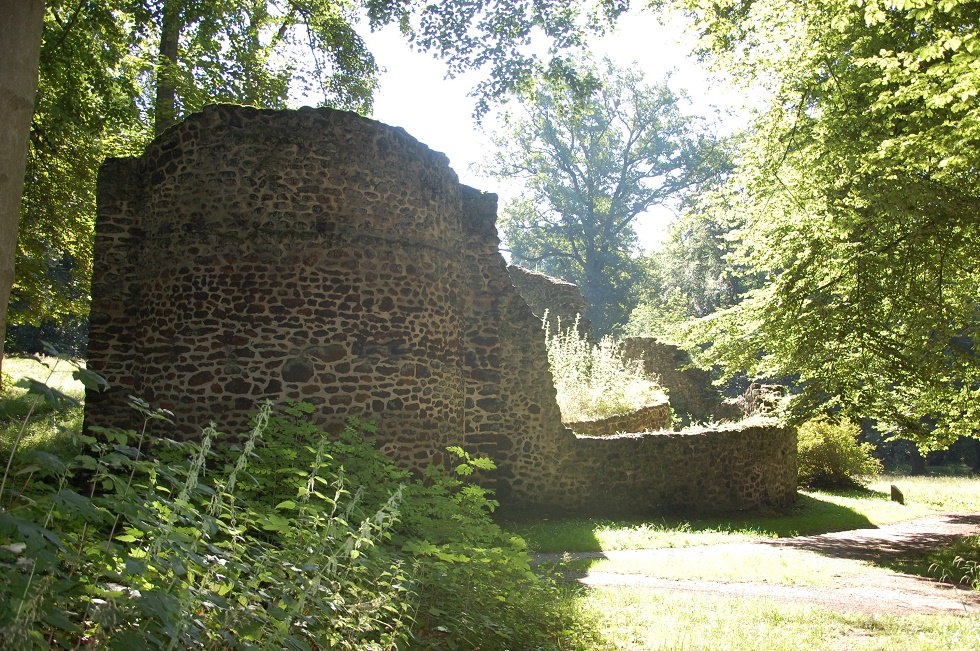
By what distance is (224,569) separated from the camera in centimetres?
337

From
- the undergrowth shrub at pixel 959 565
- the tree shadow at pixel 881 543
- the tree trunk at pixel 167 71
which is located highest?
the tree trunk at pixel 167 71

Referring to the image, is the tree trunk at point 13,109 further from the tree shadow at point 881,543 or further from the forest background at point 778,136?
the tree shadow at point 881,543

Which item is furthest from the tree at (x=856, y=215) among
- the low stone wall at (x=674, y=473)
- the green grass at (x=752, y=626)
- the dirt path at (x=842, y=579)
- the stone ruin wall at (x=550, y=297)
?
the stone ruin wall at (x=550, y=297)

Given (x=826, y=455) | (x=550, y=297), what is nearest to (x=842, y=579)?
(x=826, y=455)

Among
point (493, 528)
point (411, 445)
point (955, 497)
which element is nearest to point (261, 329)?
point (411, 445)

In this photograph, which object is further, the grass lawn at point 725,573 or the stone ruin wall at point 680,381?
the stone ruin wall at point 680,381

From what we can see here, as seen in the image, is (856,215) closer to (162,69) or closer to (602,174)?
(162,69)

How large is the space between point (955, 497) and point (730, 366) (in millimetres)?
11114

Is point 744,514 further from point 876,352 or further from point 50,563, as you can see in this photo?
point 50,563

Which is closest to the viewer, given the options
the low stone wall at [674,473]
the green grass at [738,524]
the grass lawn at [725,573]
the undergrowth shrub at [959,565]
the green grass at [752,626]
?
the green grass at [752,626]

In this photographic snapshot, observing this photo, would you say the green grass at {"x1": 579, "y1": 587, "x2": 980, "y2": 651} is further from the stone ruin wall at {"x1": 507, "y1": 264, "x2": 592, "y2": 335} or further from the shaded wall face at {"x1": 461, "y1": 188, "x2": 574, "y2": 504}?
the stone ruin wall at {"x1": 507, "y1": 264, "x2": 592, "y2": 335}

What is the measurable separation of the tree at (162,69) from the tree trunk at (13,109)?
828cm

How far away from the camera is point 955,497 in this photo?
19406 millimetres

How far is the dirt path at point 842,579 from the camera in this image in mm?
7719
